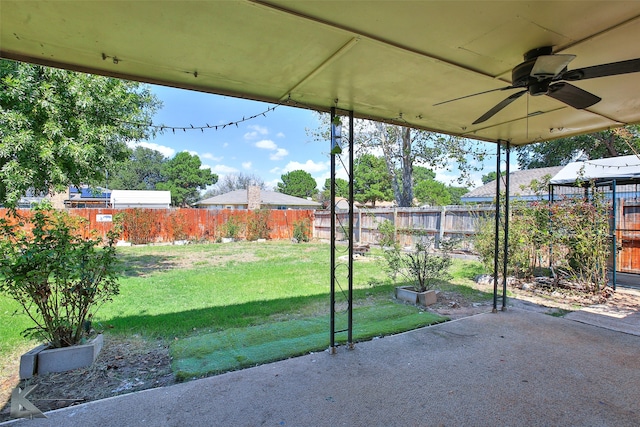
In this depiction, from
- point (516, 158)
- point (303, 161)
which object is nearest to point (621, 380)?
point (516, 158)

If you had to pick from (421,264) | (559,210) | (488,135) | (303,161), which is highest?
(303,161)

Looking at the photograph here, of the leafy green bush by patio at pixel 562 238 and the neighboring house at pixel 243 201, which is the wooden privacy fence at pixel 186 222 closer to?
the leafy green bush by patio at pixel 562 238

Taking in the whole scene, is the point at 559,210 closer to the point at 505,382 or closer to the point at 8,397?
the point at 505,382

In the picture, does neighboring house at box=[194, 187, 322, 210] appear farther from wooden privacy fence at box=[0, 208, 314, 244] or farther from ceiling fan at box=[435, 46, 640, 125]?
ceiling fan at box=[435, 46, 640, 125]

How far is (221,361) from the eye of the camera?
8.66ft

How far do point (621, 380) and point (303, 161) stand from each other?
42322 mm

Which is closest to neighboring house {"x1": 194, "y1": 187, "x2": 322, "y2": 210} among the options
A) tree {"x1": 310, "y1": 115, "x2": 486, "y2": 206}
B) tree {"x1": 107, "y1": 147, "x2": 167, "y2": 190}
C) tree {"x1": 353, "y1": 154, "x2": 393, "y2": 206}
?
tree {"x1": 353, "y1": 154, "x2": 393, "y2": 206}

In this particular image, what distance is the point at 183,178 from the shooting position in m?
36.5

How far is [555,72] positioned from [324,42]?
1.37 m

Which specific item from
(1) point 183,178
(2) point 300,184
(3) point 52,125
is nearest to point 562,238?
(3) point 52,125

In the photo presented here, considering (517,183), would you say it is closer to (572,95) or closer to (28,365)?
(572,95)

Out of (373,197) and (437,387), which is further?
(373,197)

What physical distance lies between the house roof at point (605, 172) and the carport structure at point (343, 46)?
3.13 m

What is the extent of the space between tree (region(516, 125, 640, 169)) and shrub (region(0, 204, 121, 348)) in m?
8.01
